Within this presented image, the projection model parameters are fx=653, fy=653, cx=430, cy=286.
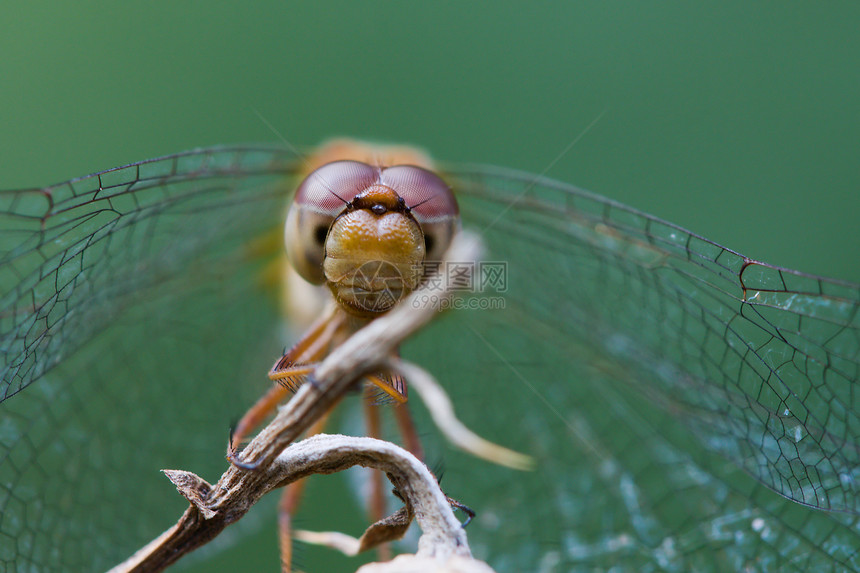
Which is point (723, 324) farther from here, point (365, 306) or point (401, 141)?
point (401, 141)

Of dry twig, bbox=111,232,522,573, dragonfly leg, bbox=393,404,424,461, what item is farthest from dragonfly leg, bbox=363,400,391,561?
dry twig, bbox=111,232,522,573

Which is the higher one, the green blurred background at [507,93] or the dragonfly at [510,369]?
the green blurred background at [507,93]

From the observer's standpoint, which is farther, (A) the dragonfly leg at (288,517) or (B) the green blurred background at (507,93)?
(B) the green blurred background at (507,93)

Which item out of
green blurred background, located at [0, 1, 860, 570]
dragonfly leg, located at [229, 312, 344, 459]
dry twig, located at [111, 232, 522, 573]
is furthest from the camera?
green blurred background, located at [0, 1, 860, 570]

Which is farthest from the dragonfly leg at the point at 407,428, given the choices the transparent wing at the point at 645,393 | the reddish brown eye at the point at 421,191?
the reddish brown eye at the point at 421,191

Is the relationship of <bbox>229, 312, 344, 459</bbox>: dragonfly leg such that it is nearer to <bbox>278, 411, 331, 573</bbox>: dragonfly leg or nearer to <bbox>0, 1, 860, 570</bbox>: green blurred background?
<bbox>278, 411, 331, 573</bbox>: dragonfly leg

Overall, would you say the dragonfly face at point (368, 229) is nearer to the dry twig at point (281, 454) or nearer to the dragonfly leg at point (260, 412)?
the dragonfly leg at point (260, 412)

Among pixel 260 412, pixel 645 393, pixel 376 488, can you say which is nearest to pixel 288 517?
pixel 376 488

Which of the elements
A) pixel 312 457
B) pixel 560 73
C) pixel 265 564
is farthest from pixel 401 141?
pixel 312 457
